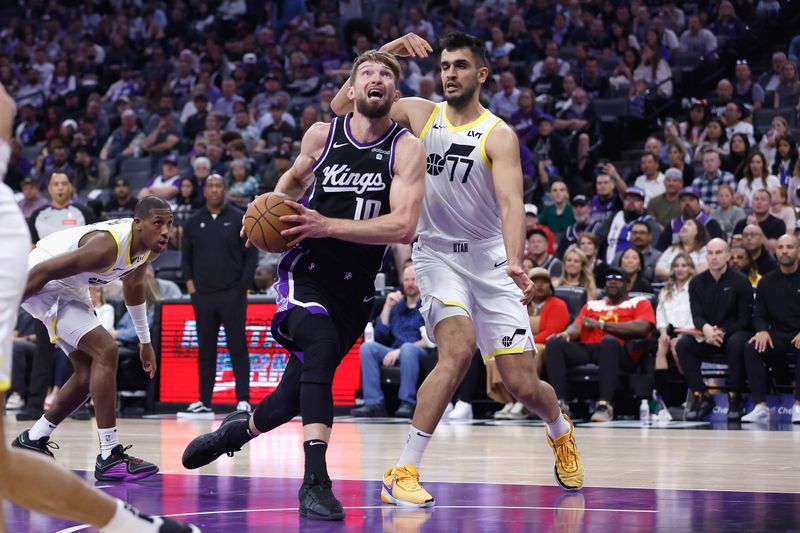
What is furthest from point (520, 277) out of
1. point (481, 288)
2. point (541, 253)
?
point (541, 253)

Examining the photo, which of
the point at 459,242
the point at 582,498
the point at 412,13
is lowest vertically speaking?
the point at 582,498

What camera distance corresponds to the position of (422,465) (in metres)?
6.96

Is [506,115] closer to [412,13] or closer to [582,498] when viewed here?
[412,13]

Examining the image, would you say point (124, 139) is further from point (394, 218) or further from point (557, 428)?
point (394, 218)

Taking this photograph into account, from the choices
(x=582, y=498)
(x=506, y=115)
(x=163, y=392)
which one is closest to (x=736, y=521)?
(x=582, y=498)

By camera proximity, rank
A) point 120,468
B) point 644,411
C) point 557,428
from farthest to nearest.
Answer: point 644,411
point 120,468
point 557,428

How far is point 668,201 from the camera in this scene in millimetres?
12656

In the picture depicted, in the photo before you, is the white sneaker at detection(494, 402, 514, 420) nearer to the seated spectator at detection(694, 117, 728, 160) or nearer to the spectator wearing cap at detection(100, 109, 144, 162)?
the seated spectator at detection(694, 117, 728, 160)

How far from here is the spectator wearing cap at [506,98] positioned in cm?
1588

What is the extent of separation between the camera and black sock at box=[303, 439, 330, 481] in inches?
189

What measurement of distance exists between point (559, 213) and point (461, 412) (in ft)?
10.7

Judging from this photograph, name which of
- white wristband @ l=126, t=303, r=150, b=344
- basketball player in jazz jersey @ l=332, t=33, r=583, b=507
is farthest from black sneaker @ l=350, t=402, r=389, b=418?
basketball player in jazz jersey @ l=332, t=33, r=583, b=507

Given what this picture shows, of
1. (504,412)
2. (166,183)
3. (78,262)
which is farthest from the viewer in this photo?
(166,183)

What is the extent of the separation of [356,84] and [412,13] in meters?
13.7
